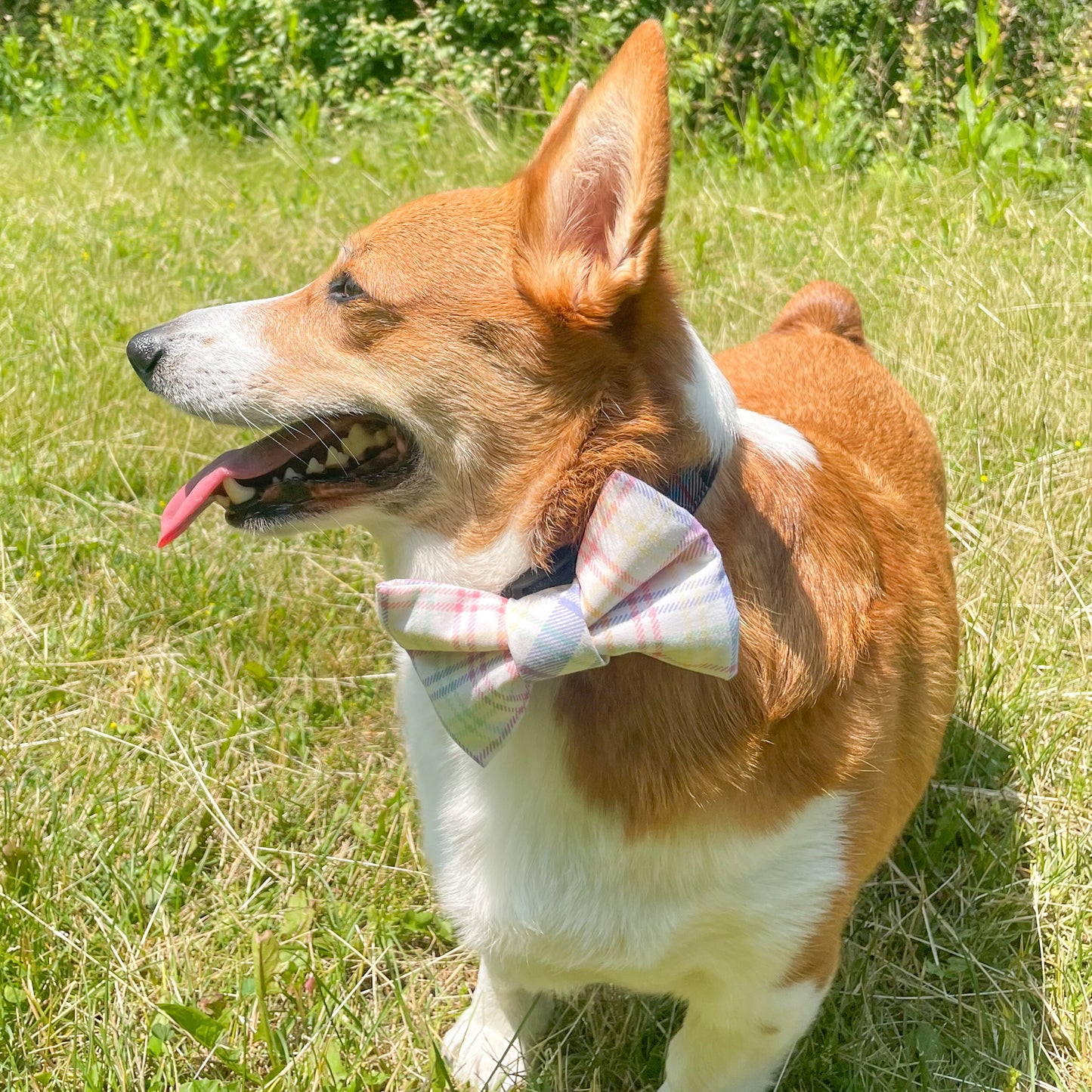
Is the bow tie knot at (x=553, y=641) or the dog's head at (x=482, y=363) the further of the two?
the dog's head at (x=482, y=363)

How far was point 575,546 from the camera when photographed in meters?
1.84

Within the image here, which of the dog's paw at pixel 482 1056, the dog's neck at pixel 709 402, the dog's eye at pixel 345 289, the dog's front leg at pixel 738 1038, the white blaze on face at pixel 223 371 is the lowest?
the dog's paw at pixel 482 1056

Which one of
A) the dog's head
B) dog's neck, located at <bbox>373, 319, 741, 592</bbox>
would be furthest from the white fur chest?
the dog's head

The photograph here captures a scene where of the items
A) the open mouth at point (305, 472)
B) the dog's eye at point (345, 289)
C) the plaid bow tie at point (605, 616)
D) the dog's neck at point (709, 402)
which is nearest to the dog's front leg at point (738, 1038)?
the plaid bow tie at point (605, 616)

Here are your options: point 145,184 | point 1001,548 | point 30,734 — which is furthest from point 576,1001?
point 145,184

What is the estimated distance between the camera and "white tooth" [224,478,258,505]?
7.07 ft

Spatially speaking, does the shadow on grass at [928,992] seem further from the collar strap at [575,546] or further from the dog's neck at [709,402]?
the dog's neck at [709,402]

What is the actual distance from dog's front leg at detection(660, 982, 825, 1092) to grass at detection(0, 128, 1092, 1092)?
10.3 inches

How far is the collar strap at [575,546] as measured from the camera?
1824 millimetres

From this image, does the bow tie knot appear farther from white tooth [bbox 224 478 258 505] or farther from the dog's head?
white tooth [bbox 224 478 258 505]

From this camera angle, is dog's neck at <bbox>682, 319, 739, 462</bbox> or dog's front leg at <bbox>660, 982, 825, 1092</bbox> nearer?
dog's neck at <bbox>682, 319, 739, 462</bbox>

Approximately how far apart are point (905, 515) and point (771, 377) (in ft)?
2.08

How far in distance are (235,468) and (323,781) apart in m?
1.18

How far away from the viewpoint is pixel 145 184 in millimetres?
7207
